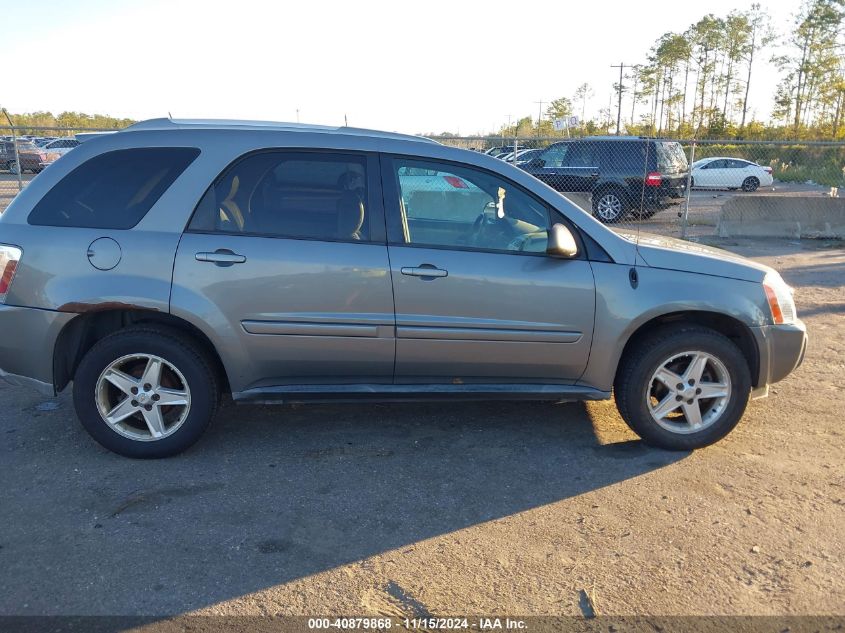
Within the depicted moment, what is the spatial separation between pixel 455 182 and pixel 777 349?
217cm

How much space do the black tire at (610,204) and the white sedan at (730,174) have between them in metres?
14.5

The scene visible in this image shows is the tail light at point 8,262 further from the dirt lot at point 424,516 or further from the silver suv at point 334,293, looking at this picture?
the dirt lot at point 424,516

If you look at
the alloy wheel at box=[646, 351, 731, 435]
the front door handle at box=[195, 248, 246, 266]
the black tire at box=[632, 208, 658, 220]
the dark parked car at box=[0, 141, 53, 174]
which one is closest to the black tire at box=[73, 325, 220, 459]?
the front door handle at box=[195, 248, 246, 266]

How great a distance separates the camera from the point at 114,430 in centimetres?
402

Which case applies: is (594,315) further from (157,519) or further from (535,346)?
(157,519)

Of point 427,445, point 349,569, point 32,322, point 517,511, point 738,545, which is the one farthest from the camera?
point 427,445

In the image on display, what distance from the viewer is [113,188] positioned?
158 inches

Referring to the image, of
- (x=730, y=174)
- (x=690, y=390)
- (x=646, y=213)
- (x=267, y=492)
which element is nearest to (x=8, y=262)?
(x=267, y=492)

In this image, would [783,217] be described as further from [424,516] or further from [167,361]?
[167,361]

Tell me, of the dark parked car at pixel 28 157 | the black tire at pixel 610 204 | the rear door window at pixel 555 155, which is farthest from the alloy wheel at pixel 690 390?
the dark parked car at pixel 28 157

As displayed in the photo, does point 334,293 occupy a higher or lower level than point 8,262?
lower

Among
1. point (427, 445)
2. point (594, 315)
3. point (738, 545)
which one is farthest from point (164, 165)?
point (738, 545)

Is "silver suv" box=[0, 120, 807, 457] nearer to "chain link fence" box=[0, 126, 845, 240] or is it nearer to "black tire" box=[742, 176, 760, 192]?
"chain link fence" box=[0, 126, 845, 240]

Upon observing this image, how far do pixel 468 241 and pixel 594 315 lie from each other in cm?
84
